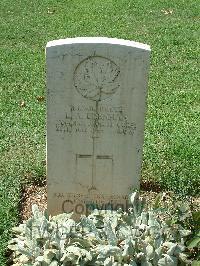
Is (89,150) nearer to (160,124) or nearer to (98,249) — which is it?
(98,249)

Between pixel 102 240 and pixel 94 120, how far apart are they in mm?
943

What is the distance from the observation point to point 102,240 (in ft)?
13.0

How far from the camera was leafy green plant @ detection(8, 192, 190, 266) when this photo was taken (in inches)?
150

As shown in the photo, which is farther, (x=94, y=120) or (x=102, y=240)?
(x=94, y=120)

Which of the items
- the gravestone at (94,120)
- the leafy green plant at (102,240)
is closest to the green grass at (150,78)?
the leafy green plant at (102,240)

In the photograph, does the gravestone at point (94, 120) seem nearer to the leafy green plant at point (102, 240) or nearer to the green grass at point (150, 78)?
the leafy green plant at point (102, 240)

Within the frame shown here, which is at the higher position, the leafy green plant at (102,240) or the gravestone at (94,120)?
the gravestone at (94,120)

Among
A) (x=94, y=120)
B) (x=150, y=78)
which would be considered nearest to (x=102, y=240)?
(x=94, y=120)

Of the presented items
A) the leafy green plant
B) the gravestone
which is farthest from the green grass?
the gravestone

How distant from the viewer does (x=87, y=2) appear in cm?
1159

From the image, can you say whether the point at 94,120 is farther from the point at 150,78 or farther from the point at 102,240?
the point at 150,78

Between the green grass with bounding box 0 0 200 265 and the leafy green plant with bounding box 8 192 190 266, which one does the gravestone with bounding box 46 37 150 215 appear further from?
the green grass with bounding box 0 0 200 265

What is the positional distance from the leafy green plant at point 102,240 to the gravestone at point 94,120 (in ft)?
1.06

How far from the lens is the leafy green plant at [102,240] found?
12.5 ft
